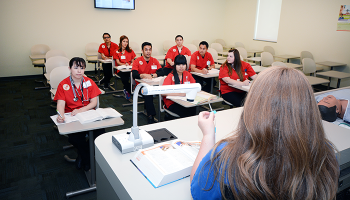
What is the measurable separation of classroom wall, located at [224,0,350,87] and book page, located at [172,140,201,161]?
5.58 metres

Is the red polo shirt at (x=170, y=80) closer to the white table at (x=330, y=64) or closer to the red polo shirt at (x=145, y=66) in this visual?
the red polo shirt at (x=145, y=66)

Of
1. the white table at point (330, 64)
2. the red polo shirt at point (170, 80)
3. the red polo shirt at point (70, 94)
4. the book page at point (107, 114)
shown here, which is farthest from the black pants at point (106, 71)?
the white table at point (330, 64)

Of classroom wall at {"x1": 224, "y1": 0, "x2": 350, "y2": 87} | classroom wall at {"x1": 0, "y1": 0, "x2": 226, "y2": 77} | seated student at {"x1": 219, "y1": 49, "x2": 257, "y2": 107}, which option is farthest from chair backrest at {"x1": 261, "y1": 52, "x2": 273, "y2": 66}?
classroom wall at {"x1": 0, "y1": 0, "x2": 226, "y2": 77}

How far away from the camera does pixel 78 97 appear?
2.45m

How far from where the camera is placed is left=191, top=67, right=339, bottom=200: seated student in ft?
2.36

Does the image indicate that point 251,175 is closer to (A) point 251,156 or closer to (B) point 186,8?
(A) point 251,156

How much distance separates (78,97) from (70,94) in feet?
0.28

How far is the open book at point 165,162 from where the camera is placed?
1.04m

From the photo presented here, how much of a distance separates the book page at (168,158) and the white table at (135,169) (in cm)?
7

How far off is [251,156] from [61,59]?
4.09m

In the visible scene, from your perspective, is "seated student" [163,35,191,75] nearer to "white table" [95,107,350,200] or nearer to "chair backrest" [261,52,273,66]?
"chair backrest" [261,52,273,66]

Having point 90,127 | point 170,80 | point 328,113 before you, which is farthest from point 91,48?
point 328,113

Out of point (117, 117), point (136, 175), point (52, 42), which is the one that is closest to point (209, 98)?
Answer: point (117, 117)

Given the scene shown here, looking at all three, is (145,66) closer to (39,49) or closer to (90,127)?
(90,127)
